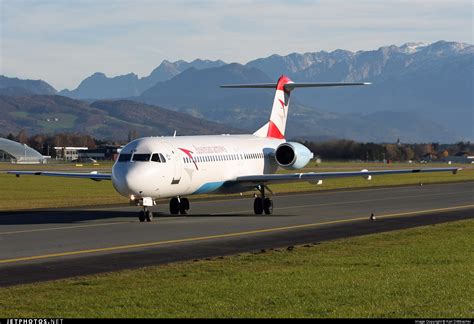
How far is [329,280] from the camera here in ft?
58.4

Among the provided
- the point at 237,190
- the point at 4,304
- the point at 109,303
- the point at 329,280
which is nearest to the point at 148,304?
the point at 109,303

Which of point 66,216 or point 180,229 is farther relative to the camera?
point 66,216

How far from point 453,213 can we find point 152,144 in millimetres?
12954

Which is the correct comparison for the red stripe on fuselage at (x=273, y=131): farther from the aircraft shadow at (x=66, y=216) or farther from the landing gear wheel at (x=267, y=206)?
the aircraft shadow at (x=66, y=216)

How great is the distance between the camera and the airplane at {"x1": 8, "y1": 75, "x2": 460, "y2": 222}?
106 ft

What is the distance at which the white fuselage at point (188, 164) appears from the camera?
104ft

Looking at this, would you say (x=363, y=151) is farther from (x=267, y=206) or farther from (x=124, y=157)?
(x=124, y=157)

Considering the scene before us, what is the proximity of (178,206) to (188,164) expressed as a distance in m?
3.25

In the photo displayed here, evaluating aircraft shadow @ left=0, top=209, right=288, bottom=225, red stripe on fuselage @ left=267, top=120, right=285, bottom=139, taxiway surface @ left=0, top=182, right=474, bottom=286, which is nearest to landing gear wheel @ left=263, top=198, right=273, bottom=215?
taxiway surface @ left=0, top=182, right=474, bottom=286

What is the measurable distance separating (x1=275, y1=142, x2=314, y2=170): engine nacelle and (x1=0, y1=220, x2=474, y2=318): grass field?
56.7 ft

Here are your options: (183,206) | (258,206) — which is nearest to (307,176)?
(258,206)

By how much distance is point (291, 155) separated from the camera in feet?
133

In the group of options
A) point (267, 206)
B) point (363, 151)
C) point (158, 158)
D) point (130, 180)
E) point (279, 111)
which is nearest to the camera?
point (130, 180)

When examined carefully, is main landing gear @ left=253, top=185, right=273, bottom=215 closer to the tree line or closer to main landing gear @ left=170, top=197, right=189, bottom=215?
main landing gear @ left=170, top=197, right=189, bottom=215
